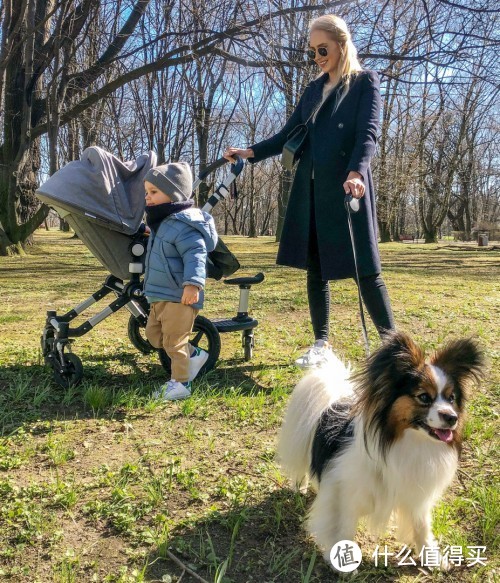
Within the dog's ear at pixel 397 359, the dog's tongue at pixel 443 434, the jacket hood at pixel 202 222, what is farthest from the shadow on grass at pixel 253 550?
the jacket hood at pixel 202 222

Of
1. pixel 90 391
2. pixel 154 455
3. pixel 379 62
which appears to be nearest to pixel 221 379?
pixel 90 391

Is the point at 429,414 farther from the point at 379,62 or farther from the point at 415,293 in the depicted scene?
the point at 379,62

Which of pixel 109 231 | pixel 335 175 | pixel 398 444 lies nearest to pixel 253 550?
pixel 398 444

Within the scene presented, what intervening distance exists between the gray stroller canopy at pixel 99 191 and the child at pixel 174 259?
0.16 metres

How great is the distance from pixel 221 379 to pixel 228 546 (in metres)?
1.76

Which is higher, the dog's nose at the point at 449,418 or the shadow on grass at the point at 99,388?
the dog's nose at the point at 449,418

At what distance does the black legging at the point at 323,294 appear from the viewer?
125 inches

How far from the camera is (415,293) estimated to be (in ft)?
24.4

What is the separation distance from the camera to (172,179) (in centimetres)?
316

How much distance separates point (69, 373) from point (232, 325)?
114cm

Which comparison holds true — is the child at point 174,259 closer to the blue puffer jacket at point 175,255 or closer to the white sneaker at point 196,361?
the blue puffer jacket at point 175,255

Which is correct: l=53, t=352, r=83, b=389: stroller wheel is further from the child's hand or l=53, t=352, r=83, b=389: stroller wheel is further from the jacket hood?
the jacket hood

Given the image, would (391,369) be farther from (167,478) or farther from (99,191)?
(99,191)

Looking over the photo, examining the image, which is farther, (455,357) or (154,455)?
(154,455)
